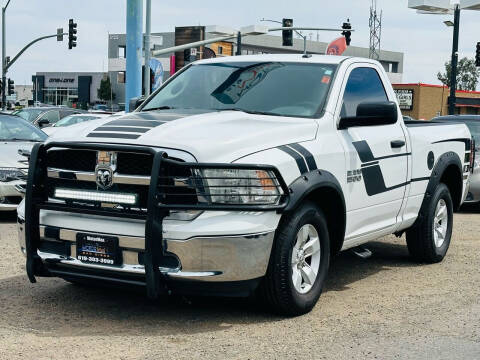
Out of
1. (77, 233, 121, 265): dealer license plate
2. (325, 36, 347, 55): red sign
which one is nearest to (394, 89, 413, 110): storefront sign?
(325, 36, 347, 55): red sign

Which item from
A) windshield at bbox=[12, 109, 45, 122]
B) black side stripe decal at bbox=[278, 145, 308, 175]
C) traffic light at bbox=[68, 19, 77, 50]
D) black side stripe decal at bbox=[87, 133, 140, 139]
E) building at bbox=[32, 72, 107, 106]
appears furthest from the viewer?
building at bbox=[32, 72, 107, 106]

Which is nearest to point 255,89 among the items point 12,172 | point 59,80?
point 12,172

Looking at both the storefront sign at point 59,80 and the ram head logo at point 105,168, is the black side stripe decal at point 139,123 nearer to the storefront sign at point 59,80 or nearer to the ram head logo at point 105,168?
the ram head logo at point 105,168

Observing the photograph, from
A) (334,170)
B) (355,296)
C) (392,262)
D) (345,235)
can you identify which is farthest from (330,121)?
(392,262)

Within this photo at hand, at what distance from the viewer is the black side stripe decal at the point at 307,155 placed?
18.4 feet

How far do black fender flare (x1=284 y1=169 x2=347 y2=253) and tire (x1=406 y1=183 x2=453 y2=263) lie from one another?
1.74 m

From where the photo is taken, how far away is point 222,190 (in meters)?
5.06

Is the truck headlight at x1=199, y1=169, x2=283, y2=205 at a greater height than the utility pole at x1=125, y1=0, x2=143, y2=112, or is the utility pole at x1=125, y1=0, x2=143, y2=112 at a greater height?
the utility pole at x1=125, y1=0, x2=143, y2=112

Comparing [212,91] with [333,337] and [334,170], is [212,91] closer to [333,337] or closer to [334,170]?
[334,170]

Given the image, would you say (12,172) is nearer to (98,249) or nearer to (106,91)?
(98,249)

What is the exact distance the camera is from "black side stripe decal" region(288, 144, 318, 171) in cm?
559

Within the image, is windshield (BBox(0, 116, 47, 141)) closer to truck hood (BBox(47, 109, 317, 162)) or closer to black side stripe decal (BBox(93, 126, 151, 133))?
truck hood (BBox(47, 109, 317, 162))

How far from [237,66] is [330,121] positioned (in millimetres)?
1159

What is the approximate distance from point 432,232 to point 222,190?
3.40 meters
